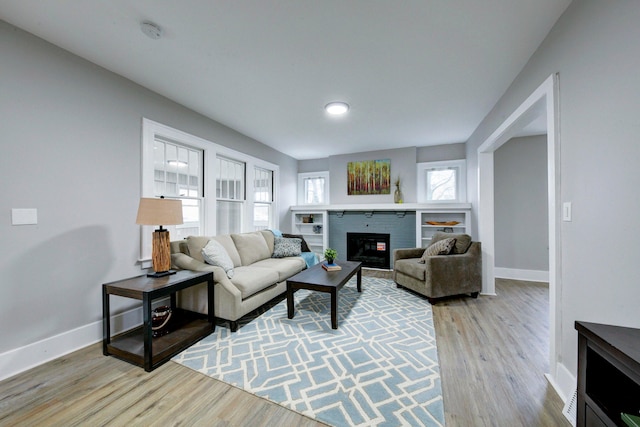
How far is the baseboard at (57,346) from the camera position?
1784 millimetres

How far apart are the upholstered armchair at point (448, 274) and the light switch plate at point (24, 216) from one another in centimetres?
390

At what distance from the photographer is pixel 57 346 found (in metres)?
2.01

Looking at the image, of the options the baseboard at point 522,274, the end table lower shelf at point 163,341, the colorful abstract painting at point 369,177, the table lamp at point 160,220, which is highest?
the colorful abstract painting at point 369,177

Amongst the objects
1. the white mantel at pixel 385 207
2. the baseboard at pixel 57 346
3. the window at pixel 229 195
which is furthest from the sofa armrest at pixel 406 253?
the baseboard at pixel 57 346

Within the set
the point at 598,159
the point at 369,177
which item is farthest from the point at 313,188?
the point at 598,159

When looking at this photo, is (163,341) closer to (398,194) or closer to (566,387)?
(566,387)

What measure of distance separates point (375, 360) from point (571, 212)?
67.7 inches

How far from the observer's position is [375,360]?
196 cm

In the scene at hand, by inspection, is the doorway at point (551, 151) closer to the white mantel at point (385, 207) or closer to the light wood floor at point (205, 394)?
the light wood floor at point (205, 394)

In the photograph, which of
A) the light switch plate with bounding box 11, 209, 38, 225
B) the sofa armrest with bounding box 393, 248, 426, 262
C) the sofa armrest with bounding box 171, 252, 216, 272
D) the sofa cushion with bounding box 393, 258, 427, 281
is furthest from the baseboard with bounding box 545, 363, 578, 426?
the light switch plate with bounding box 11, 209, 38, 225

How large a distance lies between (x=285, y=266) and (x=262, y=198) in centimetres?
202

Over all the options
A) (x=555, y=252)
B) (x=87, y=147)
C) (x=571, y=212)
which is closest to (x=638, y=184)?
(x=571, y=212)

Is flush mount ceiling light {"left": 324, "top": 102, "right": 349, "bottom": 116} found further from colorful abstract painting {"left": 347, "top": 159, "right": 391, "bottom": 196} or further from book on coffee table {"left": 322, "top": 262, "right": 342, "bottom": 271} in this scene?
colorful abstract painting {"left": 347, "top": 159, "right": 391, "bottom": 196}

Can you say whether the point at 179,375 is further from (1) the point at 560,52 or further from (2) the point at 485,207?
(2) the point at 485,207
